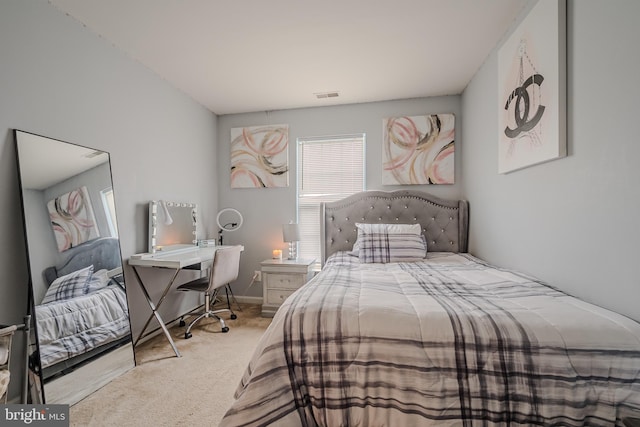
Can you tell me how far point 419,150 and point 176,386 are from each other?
319 centimetres

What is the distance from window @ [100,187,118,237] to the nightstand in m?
1.52

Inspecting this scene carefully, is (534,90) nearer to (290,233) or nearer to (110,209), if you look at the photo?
(290,233)

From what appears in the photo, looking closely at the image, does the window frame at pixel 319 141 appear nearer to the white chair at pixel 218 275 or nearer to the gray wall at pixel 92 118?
the white chair at pixel 218 275

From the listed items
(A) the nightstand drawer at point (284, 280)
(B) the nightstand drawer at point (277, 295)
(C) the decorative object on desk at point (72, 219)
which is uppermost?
(C) the decorative object on desk at point (72, 219)

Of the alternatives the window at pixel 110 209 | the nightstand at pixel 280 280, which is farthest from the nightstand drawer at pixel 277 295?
the window at pixel 110 209

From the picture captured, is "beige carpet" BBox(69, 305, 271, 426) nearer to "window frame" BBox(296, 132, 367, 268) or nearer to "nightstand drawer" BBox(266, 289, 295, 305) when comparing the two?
"nightstand drawer" BBox(266, 289, 295, 305)

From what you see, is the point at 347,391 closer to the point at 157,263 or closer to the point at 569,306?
the point at 569,306

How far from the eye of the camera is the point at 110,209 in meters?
2.16

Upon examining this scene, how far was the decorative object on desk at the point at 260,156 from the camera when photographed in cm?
362

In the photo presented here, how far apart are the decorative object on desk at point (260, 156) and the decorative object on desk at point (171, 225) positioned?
78cm

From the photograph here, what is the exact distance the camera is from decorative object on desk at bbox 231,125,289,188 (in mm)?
3619

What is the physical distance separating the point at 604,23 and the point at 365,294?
168 cm

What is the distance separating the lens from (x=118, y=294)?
2.12 metres

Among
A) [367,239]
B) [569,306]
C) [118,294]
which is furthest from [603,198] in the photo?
[118,294]
